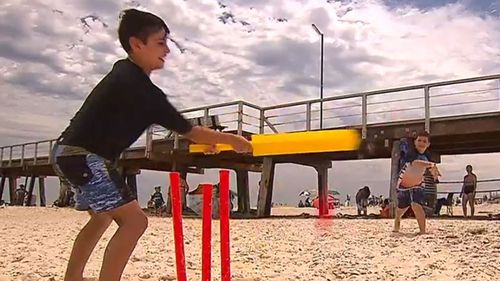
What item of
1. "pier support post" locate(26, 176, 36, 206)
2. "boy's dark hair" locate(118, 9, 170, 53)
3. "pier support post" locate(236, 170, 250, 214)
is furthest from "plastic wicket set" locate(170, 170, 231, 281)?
"pier support post" locate(26, 176, 36, 206)

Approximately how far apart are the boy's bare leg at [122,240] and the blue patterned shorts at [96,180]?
0.05 m

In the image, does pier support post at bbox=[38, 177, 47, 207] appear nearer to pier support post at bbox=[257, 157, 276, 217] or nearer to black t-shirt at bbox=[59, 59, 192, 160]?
pier support post at bbox=[257, 157, 276, 217]

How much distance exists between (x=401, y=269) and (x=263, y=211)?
41.1 ft

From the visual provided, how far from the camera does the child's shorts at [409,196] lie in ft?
26.1

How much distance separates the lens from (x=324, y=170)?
65.7 feet

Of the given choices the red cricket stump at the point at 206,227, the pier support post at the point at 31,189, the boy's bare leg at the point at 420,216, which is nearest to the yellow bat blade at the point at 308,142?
the boy's bare leg at the point at 420,216

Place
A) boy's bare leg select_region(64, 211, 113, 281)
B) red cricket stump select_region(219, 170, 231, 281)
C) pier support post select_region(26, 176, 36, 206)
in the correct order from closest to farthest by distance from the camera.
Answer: boy's bare leg select_region(64, 211, 113, 281), red cricket stump select_region(219, 170, 231, 281), pier support post select_region(26, 176, 36, 206)

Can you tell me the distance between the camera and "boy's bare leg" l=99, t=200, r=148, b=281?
8.99 feet

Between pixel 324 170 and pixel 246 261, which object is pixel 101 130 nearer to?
pixel 246 261

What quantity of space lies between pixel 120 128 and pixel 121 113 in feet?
0.26

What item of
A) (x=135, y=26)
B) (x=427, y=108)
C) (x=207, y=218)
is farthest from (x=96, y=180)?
(x=427, y=108)

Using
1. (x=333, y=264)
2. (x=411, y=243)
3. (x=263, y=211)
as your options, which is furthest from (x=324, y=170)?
(x=333, y=264)

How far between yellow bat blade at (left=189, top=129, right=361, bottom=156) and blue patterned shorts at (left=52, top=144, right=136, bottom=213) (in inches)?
498

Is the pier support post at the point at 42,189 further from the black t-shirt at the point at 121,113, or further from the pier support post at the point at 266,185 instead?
the black t-shirt at the point at 121,113
